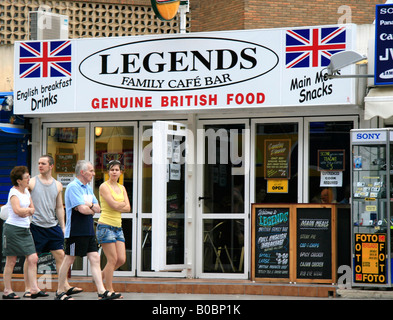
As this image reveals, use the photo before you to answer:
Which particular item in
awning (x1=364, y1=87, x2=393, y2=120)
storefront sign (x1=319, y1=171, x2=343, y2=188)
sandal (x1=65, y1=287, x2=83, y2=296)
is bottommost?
sandal (x1=65, y1=287, x2=83, y2=296)

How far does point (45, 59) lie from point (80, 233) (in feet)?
12.5

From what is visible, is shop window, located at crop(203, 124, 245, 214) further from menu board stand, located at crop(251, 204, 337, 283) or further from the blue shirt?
the blue shirt

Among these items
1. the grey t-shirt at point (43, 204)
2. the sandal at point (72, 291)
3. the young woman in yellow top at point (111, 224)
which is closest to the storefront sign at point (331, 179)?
the young woman in yellow top at point (111, 224)

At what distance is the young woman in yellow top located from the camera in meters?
9.76

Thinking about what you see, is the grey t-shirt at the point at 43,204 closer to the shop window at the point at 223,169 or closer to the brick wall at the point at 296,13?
→ the shop window at the point at 223,169

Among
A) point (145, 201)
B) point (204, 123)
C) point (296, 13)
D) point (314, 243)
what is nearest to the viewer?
point (314, 243)

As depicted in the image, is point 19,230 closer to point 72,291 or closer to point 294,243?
point 72,291

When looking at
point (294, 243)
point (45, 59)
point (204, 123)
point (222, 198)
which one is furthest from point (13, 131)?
point (294, 243)

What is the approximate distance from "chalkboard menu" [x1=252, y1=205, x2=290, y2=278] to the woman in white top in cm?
321

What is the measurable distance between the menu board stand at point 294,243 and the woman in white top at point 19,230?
10.5 ft

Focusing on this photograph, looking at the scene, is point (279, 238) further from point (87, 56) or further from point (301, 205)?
point (87, 56)

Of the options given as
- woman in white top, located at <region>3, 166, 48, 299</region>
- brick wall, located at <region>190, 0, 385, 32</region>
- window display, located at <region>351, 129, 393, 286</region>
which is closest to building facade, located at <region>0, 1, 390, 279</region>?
window display, located at <region>351, 129, 393, 286</region>

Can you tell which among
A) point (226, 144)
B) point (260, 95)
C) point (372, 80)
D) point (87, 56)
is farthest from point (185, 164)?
point (372, 80)

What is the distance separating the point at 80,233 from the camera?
9.52 metres
